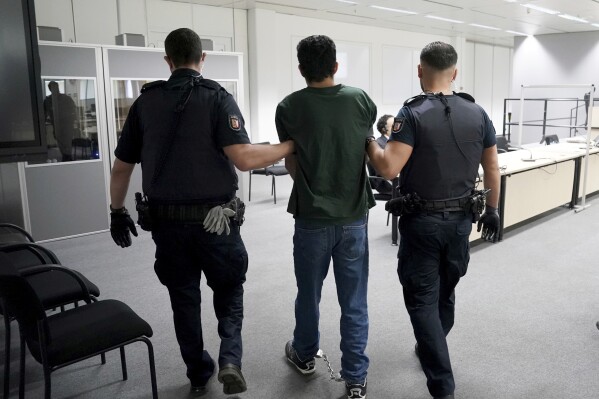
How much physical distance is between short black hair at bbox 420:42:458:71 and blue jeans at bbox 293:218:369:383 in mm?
718

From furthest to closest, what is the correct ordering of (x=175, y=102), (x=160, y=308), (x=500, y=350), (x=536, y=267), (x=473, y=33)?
(x=473, y=33) → (x=536, y=267) → (x=160, y=308) → (x=500, y=350) → (x=175, y=102)

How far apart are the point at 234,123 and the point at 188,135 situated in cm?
19

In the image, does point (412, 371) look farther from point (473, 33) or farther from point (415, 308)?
point (473, 33)

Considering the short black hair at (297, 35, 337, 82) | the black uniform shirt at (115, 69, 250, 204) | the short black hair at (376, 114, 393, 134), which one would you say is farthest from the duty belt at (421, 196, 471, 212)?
the short black hair at (376, 114, 393, 134)

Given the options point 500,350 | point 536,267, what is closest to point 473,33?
point 536,267

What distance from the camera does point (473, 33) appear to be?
43.9ft

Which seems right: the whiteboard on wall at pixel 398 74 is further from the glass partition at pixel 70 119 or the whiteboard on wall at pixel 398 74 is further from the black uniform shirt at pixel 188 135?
the black uniform shirt at pixel 188 135

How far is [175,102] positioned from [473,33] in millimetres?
12922

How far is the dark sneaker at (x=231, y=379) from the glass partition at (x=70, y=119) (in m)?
3.84

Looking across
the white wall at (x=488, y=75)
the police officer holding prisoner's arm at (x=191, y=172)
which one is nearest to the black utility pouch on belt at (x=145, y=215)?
the police officer holding prisoner's arm at (x=191, y=172)

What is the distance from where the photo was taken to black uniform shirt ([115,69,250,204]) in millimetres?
2080

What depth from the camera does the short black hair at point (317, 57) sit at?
205 cm

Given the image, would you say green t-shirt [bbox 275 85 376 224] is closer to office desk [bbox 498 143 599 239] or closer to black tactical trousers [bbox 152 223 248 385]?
black tactical trousers [bbox 152 223 248 385]

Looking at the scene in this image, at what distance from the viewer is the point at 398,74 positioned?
12062 millimetres
